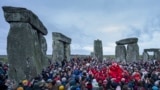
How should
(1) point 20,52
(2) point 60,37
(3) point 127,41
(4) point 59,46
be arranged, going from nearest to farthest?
(1) point 20,52
(2) point 60,37
(4) point 59,46
(3) point 127,41

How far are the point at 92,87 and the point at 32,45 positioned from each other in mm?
3964

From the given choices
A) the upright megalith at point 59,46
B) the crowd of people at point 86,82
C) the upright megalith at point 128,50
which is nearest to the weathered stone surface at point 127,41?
the upright megalith at point 128,50

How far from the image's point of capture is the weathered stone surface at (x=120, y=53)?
133 feet

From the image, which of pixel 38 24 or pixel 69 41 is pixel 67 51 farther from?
pixel 38 24

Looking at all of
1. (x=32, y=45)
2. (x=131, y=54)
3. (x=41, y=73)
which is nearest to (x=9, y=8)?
(x=32, y=45)

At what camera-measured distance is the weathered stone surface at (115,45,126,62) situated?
4066 cm

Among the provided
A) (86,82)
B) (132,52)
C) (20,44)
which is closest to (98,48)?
(132,52)

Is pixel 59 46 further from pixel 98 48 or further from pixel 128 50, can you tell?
pixel 128 50

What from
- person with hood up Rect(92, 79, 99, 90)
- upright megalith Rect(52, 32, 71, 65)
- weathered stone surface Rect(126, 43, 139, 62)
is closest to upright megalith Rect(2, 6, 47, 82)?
person with hood up Rect(92, 79, 99, 90)

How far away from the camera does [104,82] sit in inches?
745

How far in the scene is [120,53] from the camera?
4100 cm

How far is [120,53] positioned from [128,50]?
0.89 m

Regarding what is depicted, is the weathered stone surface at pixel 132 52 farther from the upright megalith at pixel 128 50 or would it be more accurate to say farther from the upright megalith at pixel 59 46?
the upright megalith at pixel 59 46

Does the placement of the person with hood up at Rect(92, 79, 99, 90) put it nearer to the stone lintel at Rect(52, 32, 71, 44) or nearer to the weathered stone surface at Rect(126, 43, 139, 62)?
the stone lintel at Rect(52, 32, 71, 44)
